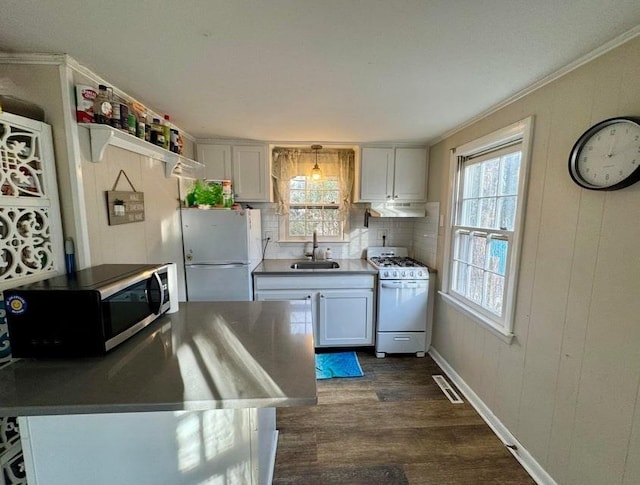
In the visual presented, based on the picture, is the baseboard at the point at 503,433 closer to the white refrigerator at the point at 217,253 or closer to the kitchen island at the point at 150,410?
the kitchen island at the point at 150,410

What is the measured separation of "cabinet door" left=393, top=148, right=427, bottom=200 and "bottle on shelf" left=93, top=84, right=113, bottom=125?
254 centimetres

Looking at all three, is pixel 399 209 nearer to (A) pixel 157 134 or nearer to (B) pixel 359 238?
(B) pixel 359 238

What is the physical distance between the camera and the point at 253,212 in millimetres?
2758

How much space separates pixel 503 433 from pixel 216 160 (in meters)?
3.39

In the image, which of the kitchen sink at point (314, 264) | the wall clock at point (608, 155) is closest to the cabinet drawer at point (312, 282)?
the kitchen sink at point (314, 264)

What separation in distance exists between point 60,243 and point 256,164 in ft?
6.25

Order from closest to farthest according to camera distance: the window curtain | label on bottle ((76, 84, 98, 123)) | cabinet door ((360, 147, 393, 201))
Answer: label on bottle ((76, 84, 98, 123)) < cabinet door ((360, 147, 393, 201)) < the window curtain

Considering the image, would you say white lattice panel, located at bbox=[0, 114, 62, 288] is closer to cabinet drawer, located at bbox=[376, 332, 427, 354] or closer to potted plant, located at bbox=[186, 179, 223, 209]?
potted plant, located at bbox=[186, 179, 223, 209]

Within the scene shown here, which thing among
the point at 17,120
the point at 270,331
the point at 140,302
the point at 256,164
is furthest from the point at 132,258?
the point at 256,164

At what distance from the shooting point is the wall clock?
1077 mm

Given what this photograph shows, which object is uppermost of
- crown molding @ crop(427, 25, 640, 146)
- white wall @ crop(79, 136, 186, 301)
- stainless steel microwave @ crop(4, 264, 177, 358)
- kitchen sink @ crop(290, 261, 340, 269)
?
crown molding @ crop(427, 25, 640, 146)

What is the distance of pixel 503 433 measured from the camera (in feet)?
5.88

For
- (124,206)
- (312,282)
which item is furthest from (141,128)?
(312,282)

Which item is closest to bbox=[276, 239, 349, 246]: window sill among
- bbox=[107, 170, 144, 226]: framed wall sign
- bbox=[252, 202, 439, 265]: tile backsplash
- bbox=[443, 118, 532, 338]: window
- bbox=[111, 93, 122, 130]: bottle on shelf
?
bbox=[252, 202, 439, 265]: tile backsplash
